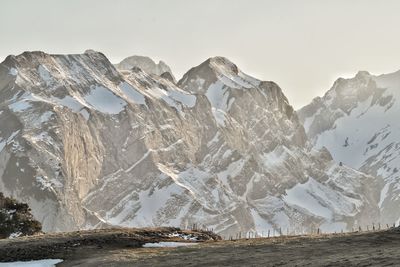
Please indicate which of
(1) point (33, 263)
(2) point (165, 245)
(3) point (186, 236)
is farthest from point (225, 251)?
(3) point (186, 236)

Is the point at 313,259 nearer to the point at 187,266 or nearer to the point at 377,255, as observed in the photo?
the point at 377,255

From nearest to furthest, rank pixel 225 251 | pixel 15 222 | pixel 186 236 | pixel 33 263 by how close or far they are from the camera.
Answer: pixel 225 251, pixel 33 263, pixel 186 236, pixel 15 222

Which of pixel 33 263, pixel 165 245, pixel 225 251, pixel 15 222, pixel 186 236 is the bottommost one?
pixel 33 263

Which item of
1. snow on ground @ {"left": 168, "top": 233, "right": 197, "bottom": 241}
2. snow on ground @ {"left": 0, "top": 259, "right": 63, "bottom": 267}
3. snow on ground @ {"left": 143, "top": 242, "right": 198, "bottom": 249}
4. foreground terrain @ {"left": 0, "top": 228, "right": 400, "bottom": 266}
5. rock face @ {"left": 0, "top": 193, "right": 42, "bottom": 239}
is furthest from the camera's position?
rock face @ {"left": 0, "top": 193, "right": 42, "bottom": 239}

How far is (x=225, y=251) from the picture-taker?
52.5 metres

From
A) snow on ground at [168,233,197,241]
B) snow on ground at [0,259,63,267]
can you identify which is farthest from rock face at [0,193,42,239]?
snow on ground at [0,259,63,267]

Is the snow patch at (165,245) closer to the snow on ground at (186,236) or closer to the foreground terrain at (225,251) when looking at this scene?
the foreground terrain at (225,251)

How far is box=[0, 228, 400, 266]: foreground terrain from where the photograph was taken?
42312 mm

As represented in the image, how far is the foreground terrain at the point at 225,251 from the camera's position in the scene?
1666 inches

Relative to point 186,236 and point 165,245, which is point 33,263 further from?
point 186,236

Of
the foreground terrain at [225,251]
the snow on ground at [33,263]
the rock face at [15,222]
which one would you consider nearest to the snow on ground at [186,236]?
the foreground terrain at [225,251]

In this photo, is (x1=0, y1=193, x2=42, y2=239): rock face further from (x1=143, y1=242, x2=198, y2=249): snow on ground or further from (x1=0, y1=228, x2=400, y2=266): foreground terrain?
(x1=143, y1=242, x2=198, y2=249): snow on ground

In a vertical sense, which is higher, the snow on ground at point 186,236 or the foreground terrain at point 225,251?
the snow on ground at point 186,236

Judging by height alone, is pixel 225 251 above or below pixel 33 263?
above
